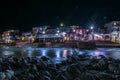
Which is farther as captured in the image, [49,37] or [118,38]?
[49,37]

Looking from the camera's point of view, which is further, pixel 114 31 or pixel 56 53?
pixel 114 31

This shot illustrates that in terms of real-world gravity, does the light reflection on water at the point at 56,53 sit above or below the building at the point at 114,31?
below

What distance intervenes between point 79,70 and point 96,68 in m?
3.61

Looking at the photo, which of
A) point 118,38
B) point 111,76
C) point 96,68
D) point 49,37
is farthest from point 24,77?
point 49,37

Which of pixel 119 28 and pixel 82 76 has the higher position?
pixel 119 28

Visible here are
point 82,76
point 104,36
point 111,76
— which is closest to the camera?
point 82,76

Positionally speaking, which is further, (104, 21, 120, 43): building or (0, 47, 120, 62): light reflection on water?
(104, 21, 120, 43): building

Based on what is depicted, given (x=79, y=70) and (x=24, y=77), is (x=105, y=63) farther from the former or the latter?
(x=24, y=77)

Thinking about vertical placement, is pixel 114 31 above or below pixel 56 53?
above

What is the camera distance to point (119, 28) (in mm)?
83125

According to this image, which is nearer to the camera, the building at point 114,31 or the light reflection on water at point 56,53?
the light reflection on water at point 56,53

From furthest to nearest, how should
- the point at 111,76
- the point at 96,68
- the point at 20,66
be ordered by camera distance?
the point at 20,66, the point at 96,68, the point at 111,76

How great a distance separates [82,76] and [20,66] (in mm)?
7529

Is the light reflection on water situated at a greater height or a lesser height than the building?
lesser
